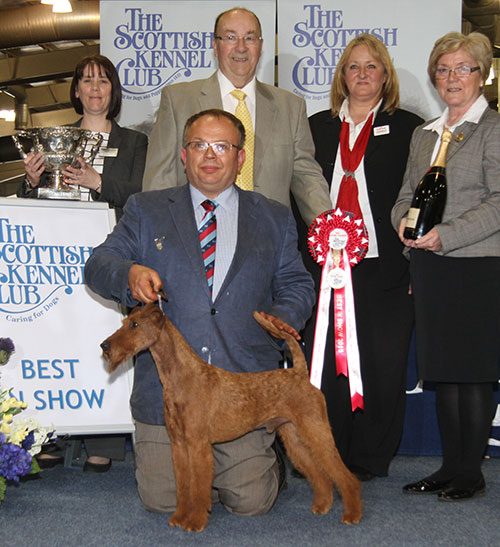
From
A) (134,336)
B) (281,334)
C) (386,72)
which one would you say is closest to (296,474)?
(281,334)

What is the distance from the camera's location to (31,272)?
150 inches

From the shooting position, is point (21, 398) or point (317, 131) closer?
point (21, 398)

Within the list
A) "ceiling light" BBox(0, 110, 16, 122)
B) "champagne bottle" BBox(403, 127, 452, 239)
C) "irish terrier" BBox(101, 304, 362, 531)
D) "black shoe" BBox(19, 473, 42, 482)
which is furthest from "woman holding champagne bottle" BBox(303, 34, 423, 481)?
"ceiling light" BBox(0, 110, 16, 122)

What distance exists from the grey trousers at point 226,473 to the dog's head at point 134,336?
1.96ft

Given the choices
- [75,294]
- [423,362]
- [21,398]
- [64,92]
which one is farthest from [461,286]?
[64,92]

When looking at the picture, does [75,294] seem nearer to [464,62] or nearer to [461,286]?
[461,286]

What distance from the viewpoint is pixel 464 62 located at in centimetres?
334

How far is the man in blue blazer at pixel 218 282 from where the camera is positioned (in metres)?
2.98

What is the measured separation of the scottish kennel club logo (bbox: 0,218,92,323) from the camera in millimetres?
3770

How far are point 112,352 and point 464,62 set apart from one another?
2.10 m

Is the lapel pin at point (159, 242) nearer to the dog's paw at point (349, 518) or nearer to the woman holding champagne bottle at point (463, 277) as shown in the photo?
the woman holding champagne bottle at point (463, 277)

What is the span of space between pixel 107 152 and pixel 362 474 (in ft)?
7.38

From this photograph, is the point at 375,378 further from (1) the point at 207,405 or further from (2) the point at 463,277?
(1) the point at 207,405

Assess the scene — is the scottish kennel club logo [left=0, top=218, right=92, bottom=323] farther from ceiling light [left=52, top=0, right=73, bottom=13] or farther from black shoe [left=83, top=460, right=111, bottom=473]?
ceiling light [left=52, top=0, right=73, bottom=13]
